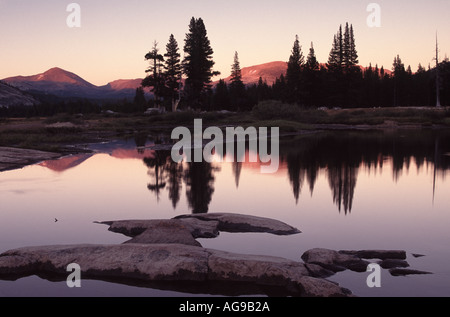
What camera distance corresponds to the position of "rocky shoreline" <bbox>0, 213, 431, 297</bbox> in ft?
24.3

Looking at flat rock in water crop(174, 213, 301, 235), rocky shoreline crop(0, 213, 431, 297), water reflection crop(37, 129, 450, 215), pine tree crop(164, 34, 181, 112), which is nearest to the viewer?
rocky shoreline crop(0, 213, 431, 297)

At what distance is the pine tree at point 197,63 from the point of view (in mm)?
69000

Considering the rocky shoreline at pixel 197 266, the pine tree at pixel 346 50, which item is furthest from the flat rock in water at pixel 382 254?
the pine tree at pixel 346 50

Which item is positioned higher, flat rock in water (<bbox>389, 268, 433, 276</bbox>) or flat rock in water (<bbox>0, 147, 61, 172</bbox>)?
flat rock in water (<bbox>0, 147, 61, 172</bbox>)

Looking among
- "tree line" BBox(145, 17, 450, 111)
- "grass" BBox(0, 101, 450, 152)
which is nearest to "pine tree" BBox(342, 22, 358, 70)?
"tree line" BBox(145, 17, 450, 111)

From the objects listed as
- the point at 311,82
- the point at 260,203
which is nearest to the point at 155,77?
the point at 311,82

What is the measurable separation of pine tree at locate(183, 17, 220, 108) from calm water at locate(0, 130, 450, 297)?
43.8 meters

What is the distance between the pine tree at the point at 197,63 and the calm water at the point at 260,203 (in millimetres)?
43806

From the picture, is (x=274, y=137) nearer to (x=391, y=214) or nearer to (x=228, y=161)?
(x=228, y=161)

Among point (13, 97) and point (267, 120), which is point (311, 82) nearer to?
point (267, 120)

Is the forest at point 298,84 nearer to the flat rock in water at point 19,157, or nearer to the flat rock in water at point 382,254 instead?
the flat rock in water at point 19,157

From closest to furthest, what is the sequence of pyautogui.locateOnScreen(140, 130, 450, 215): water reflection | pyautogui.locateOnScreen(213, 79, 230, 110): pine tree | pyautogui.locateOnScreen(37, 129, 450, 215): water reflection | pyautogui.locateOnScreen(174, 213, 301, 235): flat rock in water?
pyautogui.locateOnScreen(174, 213, 301, 235): flat rock in water
pyautogui.locateOnScreen(140, 130, 450, 215): water reflection
pyautogui.locateOnScreen(37, 129, 450, 215): water reflection
pyautogui.locateOnScreen(213, 79, 230, 110): pine tree

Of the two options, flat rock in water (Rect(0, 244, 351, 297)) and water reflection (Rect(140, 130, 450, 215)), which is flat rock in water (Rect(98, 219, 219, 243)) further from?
water reflection (Rect(140, 130, 450, 215))

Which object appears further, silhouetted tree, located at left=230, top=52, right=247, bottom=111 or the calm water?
silhouetted tree, located at left=230, top=52, right=247, bottom=111
